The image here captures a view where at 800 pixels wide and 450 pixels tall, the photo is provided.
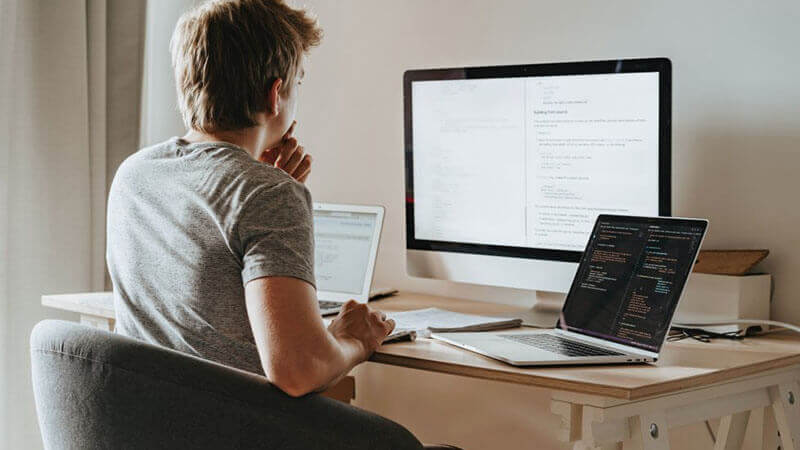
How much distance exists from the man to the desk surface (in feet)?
0.30

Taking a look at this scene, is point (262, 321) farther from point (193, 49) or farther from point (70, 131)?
point (70, 131)

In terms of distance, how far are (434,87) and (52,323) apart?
3.29 feet

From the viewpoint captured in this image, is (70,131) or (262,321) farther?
(70,131)

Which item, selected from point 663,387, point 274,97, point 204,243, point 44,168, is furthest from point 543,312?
point 44,168

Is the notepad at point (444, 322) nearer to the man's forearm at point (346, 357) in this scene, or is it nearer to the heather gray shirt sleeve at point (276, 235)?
the man's forearm at point (346, 357)

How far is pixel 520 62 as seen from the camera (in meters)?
2.19

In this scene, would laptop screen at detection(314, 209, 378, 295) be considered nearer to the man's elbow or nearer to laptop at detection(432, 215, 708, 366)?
laptop at detection(432, 215, 708, 366)

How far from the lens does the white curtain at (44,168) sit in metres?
2.35

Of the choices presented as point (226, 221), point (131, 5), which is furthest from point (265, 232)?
point (131, 5)

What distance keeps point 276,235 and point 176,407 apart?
0.25 m

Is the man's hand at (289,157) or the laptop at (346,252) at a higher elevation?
the man's hand at (289,157)

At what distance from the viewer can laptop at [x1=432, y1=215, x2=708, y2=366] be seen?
152 cm

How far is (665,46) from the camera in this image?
6.38ft

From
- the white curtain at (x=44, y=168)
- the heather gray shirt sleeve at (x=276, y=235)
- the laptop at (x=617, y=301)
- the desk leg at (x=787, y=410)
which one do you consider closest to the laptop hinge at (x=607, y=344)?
the laptop at (x=617, y=301)
